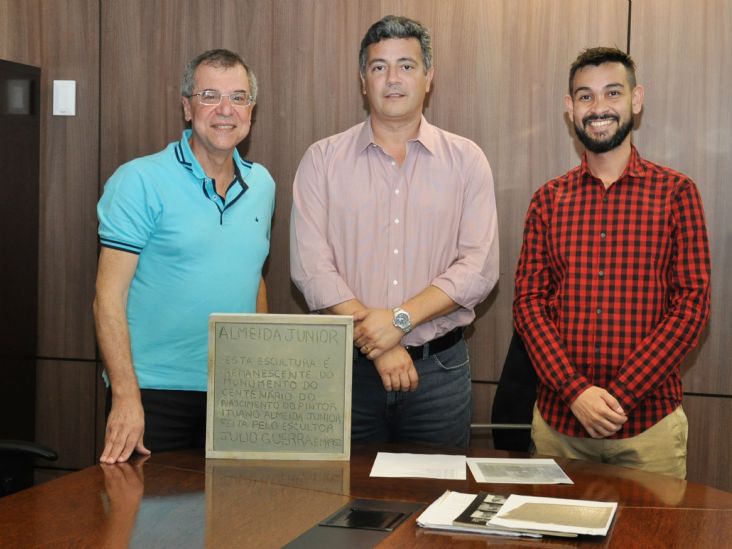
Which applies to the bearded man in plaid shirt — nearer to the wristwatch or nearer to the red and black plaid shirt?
the red and black plaid shirt

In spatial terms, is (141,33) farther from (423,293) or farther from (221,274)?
(423,293)

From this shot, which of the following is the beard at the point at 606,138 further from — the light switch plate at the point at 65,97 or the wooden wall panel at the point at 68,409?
the wooden wall panel at the point at 68,409

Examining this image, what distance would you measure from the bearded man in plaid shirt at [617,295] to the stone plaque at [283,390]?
29.0 inches

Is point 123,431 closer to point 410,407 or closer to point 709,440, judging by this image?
point 410,407

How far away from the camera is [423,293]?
2.70 metres

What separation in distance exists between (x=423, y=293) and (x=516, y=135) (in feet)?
3.87

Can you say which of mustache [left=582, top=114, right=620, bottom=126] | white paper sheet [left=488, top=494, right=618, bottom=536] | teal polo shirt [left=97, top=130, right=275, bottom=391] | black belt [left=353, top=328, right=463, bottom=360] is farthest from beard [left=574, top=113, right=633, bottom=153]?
white paper sheet [left=488, top=494, right=618, bottom=536]

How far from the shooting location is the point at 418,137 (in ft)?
9.49

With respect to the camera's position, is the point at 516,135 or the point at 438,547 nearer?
the point at 438,547

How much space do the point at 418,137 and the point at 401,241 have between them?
0.36 m

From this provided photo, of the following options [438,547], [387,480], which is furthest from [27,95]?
[438,547]

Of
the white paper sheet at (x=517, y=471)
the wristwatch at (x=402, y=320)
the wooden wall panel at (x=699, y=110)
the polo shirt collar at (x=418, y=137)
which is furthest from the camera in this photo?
the wooden wall panel at (x=699, y=110)

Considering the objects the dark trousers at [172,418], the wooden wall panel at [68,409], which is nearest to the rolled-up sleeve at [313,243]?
the dark trousers at [172,418]

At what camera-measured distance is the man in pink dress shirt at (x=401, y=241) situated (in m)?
2.73
